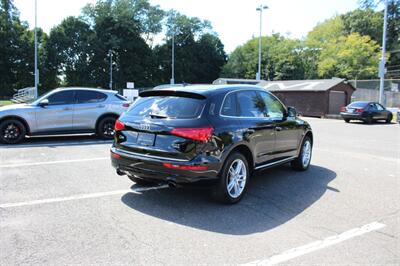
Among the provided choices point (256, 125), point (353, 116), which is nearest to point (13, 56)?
point (353, 116)

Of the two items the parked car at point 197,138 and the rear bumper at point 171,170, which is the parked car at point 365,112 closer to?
the parked car at point 197,138

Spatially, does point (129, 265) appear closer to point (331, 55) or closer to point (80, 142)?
point (80, 142)

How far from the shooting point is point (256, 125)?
5973 mm

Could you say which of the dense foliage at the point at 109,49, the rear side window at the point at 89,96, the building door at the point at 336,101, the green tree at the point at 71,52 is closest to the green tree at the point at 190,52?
the dense foliage at the point at 109,49

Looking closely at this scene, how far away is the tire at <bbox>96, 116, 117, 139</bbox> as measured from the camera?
11.9m

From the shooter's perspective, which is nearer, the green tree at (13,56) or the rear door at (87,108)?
the rear door at (87,108)

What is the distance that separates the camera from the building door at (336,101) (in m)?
29.3

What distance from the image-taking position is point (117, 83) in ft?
222

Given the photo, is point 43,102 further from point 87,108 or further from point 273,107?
point 273,107

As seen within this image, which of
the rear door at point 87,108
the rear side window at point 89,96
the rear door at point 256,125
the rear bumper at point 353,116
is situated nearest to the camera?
the rear door at point 256,125

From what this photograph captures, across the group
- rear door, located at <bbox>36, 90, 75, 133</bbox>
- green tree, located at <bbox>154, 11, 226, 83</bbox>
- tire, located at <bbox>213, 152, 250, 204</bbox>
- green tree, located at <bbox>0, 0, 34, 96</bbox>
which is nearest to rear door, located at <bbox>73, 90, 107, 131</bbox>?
rear door, located at <bbox>36, 90, 75, 133</bbox>

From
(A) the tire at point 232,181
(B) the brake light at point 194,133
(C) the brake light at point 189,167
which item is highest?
(B) the brake light at point 194,133

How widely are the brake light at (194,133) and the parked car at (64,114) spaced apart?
722cm

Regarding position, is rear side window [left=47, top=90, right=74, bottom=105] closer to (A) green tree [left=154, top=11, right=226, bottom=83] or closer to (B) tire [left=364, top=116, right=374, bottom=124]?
(B) tire [left=364, top=116, right=374, bottom=124]
